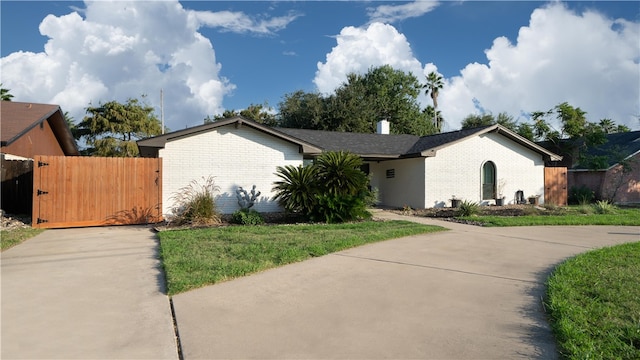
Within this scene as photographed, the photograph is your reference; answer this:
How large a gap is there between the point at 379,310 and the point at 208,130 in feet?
35.6

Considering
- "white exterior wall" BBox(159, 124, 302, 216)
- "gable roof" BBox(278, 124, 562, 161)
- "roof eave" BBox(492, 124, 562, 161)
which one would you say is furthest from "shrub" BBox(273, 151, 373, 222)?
"roof eave" BBox(492, 124, 562, 161)

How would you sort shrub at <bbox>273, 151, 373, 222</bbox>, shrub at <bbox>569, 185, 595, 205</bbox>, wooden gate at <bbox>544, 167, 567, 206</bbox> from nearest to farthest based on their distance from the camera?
shrub at <bbox>273, 151, 373, 222</bbox>, wooden gate at <bbox>544, 167, 567, 206</bbox>, shrub at <bbox>569, 185, 595, 205</bbox>

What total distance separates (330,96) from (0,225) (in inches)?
1133

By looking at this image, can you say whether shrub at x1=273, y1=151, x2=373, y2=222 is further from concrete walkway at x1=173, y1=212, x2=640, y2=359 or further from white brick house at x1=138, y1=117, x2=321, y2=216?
concrete walkway at x1=173, y1=212, x2=640, y2=359

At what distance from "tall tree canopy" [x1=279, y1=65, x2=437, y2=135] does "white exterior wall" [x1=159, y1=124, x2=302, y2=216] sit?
2008 cm

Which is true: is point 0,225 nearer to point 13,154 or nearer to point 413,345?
point 13,154

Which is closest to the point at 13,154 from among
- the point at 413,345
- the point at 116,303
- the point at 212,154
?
the point at 212,154

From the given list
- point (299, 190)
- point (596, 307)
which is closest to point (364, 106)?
point (299, 190)

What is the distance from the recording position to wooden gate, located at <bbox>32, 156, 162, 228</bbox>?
11570mm

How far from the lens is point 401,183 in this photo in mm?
19750

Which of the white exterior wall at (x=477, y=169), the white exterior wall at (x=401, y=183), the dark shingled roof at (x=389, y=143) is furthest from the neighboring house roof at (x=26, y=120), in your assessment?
the white exterior wall at (x=477, y=169)

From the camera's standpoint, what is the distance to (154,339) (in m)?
3.96

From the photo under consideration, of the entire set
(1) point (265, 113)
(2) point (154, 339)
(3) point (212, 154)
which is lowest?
(2) point (154, 339)

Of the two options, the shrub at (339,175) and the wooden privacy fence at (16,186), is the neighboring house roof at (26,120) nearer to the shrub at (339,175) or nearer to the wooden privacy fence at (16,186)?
the wooden privacy fence at (16,186)
